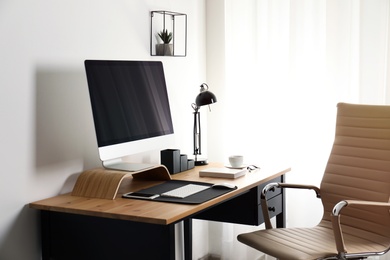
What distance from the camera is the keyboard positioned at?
2531 mm

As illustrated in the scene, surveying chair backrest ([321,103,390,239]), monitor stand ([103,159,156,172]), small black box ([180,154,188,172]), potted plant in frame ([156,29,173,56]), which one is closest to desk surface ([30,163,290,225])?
monitor stand ([103,159,156,172])

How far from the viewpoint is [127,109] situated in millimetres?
2748

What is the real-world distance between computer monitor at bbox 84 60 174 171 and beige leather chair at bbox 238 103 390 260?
0.64 meters

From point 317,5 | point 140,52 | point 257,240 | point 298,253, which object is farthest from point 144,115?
point 317,5

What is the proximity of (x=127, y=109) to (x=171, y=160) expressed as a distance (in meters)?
0.47

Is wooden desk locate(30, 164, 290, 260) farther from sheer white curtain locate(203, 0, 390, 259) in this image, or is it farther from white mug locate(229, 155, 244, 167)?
sheer white curtain locate(203, 0, 390, 259)

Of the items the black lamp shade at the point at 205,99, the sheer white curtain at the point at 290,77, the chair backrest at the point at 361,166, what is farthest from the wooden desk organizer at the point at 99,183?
the sheer white curtain at the point at 290,77

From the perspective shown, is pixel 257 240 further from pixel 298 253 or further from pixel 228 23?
pixel 228 23

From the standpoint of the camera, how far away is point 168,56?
3.42 metres

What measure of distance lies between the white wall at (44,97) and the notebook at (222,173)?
0.56 metres

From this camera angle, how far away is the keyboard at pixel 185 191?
253 centimetres

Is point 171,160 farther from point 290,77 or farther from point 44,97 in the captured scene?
point 290,77

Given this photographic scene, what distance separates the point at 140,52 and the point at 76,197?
100 cm

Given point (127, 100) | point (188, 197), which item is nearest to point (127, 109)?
point (127, 100)
